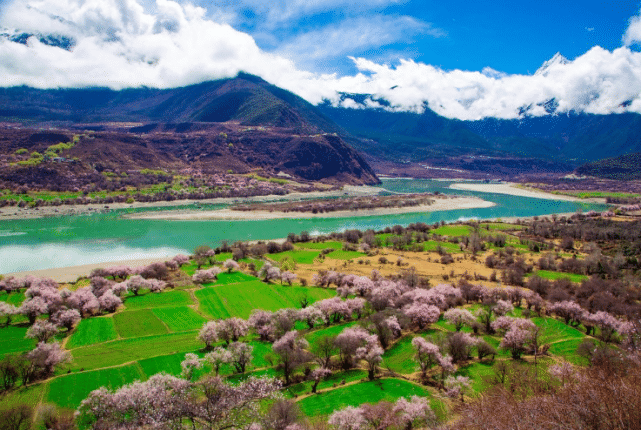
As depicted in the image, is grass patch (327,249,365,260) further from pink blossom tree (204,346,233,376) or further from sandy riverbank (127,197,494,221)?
sandy riverbank (127,197,494,221)

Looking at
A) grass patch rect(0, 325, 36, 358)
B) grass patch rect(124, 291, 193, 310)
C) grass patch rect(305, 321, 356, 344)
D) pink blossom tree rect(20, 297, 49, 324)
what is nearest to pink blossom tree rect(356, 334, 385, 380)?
grass patch rect(305, 321, 356, 344)

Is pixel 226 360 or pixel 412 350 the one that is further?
pixel 412 350

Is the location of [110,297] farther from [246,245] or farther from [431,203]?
[431,203]

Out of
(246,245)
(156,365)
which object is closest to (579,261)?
(246,245)

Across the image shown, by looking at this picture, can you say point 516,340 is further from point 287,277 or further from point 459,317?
point 287,277

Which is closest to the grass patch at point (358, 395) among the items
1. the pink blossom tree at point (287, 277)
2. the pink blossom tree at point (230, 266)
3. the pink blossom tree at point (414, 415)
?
the pink blossom tree at point (414, 415)
